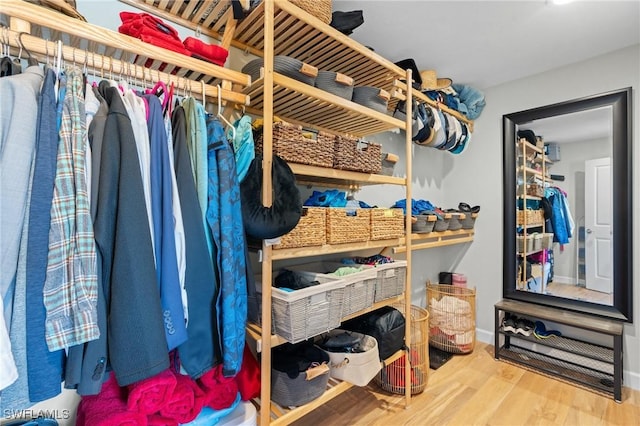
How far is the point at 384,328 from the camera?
63.8 inches

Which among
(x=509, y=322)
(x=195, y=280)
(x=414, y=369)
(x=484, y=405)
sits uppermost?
(x=195, y=280)

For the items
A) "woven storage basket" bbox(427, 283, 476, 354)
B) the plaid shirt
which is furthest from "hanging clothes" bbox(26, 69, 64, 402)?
"woven storage basket" bbox(427, 283, 476, 354)

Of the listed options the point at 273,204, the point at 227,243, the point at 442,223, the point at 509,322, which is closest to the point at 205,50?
the point at 273,204

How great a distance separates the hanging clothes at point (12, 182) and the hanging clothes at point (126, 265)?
14 cm

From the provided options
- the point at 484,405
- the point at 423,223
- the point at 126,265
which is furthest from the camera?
the point at 423,223

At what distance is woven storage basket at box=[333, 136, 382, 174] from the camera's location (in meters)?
1.39

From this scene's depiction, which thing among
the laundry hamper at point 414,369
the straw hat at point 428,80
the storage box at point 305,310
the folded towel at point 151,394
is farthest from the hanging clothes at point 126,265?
the straw hat at point 428,80

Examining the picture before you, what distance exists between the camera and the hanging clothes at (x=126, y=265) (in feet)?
2.40

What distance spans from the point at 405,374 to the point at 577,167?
6.80 ft

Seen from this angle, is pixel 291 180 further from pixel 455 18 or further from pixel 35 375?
pixel 455 18

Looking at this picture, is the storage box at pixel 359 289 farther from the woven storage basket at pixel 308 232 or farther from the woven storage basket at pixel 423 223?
the woven storage basket at pixel 423 223

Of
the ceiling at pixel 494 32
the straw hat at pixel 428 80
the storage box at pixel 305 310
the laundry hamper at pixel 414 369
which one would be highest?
the ceiling at pixel 494 32

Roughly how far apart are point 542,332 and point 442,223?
1244 mm

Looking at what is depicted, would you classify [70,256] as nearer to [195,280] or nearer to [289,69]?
[195,280]
